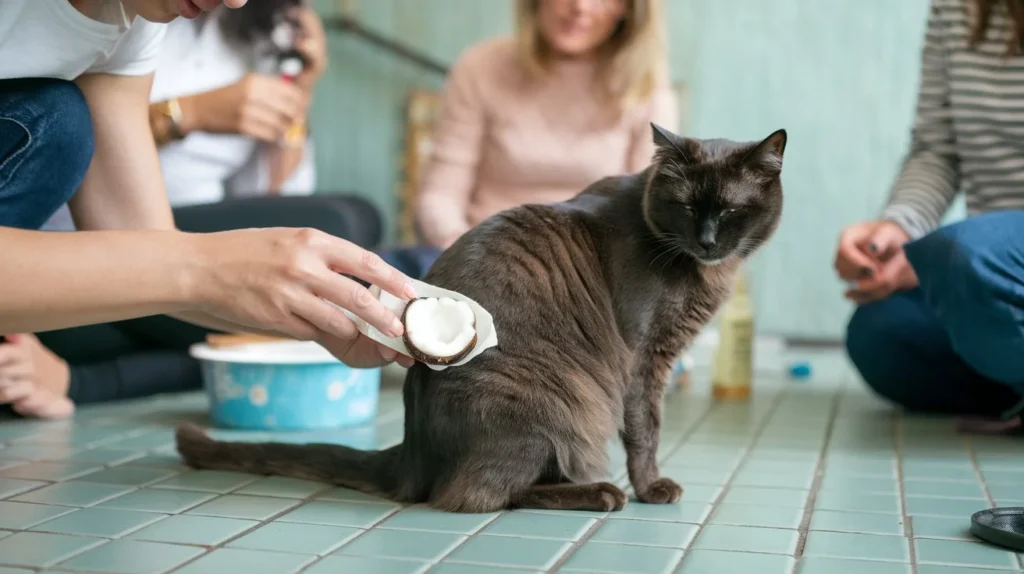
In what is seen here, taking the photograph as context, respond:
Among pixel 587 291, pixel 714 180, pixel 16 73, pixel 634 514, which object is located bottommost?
pixel 634 514

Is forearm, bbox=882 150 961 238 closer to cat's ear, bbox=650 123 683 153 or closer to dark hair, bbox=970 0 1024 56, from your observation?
dark hair, bbox=970 0 1024 56

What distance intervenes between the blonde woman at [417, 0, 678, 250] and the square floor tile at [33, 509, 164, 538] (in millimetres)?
1263

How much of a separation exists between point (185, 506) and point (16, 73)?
0.63 m

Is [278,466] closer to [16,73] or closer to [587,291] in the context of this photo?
[587,291]

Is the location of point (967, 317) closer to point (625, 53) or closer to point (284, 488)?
point (625, 53)

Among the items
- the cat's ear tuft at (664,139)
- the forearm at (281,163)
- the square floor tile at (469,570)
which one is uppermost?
the cat's ear tuft at (664,139)

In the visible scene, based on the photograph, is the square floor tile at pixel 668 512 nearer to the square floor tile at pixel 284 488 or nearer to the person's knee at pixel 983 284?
the square floor tile at pixel 284 488

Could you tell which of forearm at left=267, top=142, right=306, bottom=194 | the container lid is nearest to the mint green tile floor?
the container lid

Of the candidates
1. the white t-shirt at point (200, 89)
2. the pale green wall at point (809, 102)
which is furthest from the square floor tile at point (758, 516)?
the pale green wall at point (809, 102)

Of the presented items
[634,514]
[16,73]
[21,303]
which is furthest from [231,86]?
[634,514]

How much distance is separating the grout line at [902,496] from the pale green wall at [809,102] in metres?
1.36

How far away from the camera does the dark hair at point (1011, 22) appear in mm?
1934

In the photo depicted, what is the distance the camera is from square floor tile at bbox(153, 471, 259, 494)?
4.73 feet

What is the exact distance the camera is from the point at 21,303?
3.66ft
